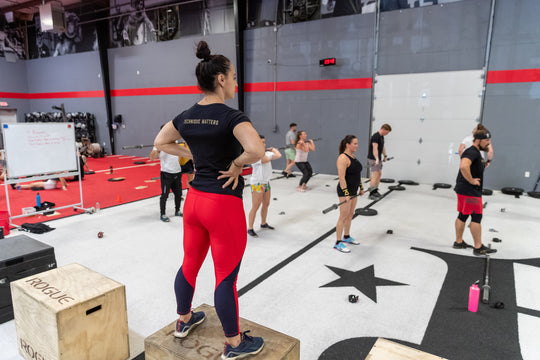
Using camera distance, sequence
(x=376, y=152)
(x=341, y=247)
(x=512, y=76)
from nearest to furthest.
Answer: (x=341, y=247)
(x=376, y=152)
(x=512, y=76)

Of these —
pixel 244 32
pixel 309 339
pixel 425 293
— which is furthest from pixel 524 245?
pixel 244 32

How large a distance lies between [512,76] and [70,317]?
9.39m

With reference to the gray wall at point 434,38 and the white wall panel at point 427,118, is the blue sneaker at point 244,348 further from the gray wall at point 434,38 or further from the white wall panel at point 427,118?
the gray wall at point 434,38

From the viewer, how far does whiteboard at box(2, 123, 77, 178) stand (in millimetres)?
5293

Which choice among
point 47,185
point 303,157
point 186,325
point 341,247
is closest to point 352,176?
point 341,247

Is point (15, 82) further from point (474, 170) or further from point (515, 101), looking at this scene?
point (515, 101)

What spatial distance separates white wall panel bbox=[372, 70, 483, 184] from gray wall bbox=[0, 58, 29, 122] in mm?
16551

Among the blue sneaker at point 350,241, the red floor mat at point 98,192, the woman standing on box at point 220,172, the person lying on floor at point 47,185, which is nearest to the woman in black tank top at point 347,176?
the blue sneaker at point 350,241

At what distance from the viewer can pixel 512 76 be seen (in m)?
7.91

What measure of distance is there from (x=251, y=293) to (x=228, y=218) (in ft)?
6.23

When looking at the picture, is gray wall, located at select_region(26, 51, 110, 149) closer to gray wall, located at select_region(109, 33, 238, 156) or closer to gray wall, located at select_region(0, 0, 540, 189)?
gray wall, located at select_region(0, 0, 540, 189)

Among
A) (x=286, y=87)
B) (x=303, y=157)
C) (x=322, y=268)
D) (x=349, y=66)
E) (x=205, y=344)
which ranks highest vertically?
(x=349, y=66)

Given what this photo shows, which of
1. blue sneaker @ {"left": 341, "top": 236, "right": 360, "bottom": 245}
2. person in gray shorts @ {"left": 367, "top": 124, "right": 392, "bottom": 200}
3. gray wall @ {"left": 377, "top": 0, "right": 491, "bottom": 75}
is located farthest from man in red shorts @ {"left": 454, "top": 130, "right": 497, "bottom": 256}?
gray wall @ {"left": 377, "top": 0, "right": 491, "bottom": 75}

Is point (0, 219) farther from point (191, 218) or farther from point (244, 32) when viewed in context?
point (244, 32)
